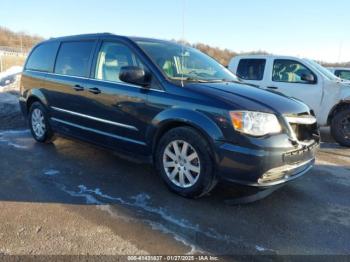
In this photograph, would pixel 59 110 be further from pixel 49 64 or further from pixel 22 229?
pixel 22 229

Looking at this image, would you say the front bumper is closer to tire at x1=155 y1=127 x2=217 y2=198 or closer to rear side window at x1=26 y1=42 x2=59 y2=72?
tire at x1=155 y1=127 x2=217 y2=198

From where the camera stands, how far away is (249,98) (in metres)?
3.78

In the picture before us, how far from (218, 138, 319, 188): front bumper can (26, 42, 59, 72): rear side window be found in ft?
11.9

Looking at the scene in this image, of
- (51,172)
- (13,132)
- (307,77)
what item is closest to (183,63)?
(51,172)

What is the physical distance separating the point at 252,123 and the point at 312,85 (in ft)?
16.0

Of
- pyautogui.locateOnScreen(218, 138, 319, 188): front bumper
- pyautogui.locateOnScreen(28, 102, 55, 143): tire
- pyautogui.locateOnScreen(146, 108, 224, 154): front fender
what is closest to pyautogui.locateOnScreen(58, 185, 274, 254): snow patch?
pyautogui.locateOnScreen(218, 138, 319, 188): front bumper

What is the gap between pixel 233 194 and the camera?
13.6ft

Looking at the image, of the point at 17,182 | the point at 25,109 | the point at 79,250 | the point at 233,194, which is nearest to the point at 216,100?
the point at 233,194

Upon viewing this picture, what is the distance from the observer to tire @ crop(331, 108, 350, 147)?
729 centimetres

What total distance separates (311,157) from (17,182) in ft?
11.5

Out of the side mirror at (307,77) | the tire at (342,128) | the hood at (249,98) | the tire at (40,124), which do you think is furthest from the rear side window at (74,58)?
the tire at (342,128)

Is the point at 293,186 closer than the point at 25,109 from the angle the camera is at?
Yes

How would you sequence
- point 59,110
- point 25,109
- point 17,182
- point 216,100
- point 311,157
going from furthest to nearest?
point 25,109
point 59,110
point 17,182
point 311,157
point 216,100

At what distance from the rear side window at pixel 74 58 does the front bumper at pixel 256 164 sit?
8.28 ft
